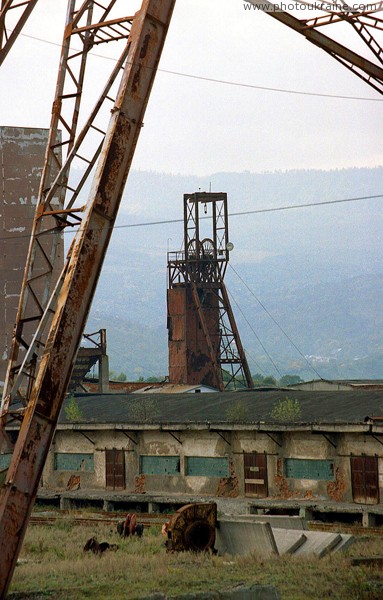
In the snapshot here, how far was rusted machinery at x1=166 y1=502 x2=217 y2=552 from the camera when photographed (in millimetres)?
17016

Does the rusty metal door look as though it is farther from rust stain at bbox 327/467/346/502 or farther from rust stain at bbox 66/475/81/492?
rust stain at bbox 66/475/81/492

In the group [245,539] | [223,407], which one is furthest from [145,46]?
[223,407]

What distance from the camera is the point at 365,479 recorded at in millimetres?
22688

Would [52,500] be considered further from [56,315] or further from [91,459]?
[56,315]

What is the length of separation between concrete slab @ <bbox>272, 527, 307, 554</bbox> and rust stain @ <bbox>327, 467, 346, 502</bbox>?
19.5 feet

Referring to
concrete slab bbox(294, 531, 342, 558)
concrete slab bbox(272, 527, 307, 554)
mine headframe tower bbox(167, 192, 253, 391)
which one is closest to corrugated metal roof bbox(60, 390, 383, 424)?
concrete slab bbox(272, 527, 307, 554)

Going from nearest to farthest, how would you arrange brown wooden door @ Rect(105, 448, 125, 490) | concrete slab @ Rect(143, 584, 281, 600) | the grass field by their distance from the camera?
concrete slab @ Rect(143, 584, 281, 600) → the grass field → brown wooden door @ Rect(105, 448, 125, 490)

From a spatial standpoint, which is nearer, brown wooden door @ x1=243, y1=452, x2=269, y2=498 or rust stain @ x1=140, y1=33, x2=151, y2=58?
rust stain @ x1=140, y1=33, x2=151, y2=58

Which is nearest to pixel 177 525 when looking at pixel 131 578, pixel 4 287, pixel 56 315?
pixel 131 578

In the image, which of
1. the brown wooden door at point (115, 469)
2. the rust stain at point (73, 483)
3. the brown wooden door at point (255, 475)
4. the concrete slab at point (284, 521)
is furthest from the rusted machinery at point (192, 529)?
the rust stain at point (73, 483)

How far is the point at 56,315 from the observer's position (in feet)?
31.3

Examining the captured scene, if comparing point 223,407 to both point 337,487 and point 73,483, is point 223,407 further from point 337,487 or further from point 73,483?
point 337,487

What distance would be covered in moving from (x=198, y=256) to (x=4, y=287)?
1401cm

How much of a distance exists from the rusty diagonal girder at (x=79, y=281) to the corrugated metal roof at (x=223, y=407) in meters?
14.2
